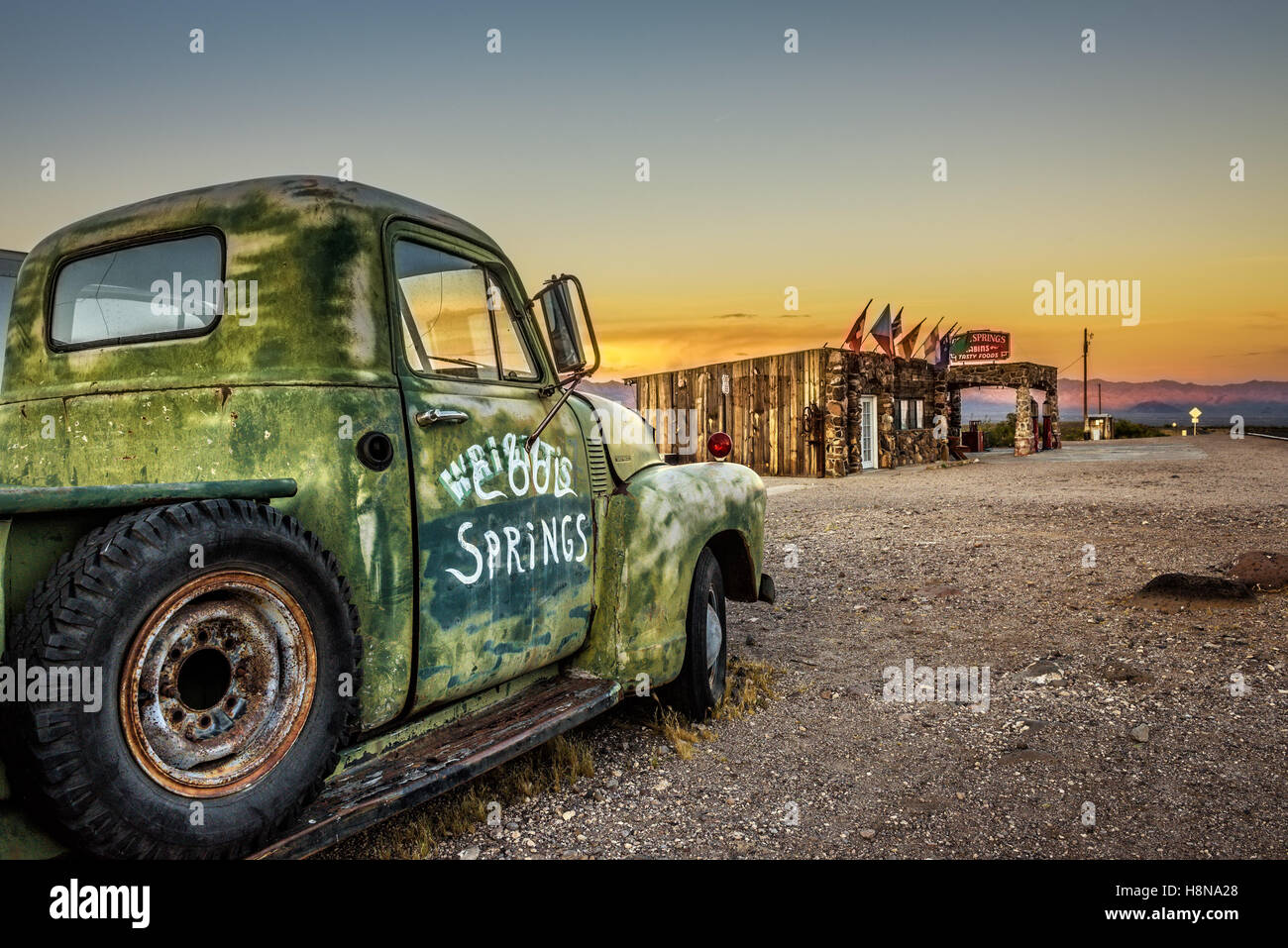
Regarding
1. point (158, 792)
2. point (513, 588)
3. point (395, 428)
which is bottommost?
point (158, 792)

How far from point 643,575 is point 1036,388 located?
31797mm

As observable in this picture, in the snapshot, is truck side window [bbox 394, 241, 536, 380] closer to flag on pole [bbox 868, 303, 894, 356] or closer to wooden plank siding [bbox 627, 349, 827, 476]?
Result: wooden plank siding [bbox 627, 349, 827, 476]

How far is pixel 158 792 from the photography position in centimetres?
183

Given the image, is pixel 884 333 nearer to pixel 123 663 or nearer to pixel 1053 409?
pixel 1053 409

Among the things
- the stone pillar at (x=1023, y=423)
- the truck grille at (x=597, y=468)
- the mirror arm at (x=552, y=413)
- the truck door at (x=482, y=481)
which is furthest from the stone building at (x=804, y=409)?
the truck door at (x=482, y=481)

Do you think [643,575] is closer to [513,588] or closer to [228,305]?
[513,588]

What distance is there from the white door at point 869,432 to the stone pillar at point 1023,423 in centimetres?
1116

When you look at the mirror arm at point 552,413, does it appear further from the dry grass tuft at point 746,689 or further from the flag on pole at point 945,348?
the flag on pole at point 945,348

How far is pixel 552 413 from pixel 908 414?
2282 cm

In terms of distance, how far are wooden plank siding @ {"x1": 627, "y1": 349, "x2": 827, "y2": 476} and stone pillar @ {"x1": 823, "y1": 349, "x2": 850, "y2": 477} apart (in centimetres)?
16

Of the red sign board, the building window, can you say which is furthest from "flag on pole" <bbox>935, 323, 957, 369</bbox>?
the red sign board

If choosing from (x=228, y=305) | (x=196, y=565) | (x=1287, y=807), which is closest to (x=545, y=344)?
(x=228, y=305)

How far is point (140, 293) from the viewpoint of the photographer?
108 inches

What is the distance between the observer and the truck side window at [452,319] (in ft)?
9.20
